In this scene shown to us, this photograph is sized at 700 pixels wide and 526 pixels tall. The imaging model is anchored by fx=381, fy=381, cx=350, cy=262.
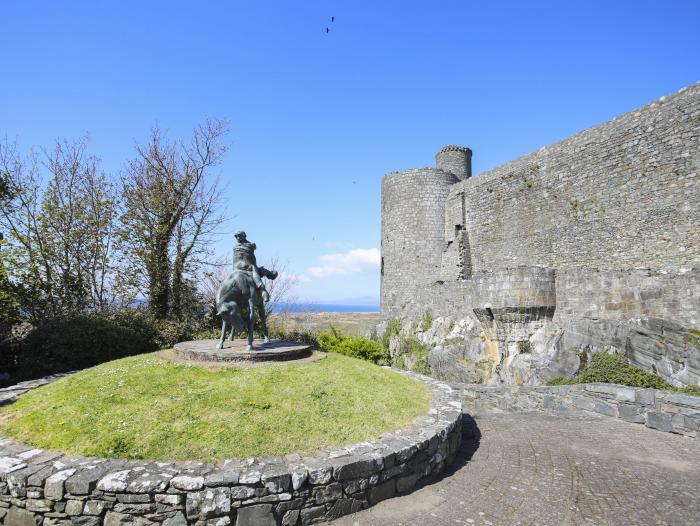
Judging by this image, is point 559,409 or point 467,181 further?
point 467,181

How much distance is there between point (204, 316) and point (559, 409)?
12937 millimetres

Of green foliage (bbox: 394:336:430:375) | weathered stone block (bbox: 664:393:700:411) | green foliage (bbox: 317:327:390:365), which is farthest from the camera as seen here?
green foliage (bbox: 394:336:430:375)

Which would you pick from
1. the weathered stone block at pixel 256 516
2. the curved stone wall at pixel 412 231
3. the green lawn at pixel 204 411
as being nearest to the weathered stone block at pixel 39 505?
the green lawn at pixel 204 411

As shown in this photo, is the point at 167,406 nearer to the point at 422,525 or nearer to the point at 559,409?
the point at 422,525

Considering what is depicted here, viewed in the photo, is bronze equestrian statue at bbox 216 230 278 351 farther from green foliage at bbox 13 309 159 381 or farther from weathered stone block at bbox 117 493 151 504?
green foliage at bbox 13 309 159 381

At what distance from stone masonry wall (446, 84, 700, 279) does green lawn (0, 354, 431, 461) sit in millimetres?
11220

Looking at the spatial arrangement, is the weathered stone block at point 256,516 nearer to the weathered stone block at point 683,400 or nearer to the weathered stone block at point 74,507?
the weathered stone block at point 74,507

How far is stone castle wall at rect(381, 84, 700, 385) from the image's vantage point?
33.7 feet

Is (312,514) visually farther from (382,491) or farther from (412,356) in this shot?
(412,356)

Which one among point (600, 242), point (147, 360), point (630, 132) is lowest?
point (147, 360)

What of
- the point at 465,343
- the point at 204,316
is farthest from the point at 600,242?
the point at 204,316

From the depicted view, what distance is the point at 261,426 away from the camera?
5176mm

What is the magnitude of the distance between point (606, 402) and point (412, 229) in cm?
1583

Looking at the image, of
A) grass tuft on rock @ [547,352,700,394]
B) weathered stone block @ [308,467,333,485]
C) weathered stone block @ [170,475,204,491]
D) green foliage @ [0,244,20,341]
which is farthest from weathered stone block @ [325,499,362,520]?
green foliage @ [0,244,20,341]
